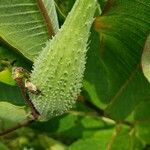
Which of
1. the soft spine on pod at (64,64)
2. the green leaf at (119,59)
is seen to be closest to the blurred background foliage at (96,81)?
the green leaf at (119,59)

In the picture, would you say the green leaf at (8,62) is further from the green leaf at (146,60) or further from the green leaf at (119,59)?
the green leaf at (146,60)

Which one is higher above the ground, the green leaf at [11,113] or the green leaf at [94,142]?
Answer: the green leaf at [11,113]

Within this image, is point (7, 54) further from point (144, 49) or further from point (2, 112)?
point (144, 49)

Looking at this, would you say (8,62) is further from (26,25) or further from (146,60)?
(146,60)

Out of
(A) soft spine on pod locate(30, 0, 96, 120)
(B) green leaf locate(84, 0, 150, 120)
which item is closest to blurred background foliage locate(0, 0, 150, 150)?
(B) green leaf locate(84, 0, 150, 120)

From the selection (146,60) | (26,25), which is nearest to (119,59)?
(146,60)

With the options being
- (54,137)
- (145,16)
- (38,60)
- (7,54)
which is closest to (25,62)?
(7,54)

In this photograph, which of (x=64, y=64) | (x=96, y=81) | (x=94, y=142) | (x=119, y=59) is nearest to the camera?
(x=64, y=64)

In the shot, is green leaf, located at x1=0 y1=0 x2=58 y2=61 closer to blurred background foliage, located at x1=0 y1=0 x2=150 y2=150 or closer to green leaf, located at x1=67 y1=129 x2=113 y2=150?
blurred background foliage, located at x1=0 y1=0 x2=150 y2=150
